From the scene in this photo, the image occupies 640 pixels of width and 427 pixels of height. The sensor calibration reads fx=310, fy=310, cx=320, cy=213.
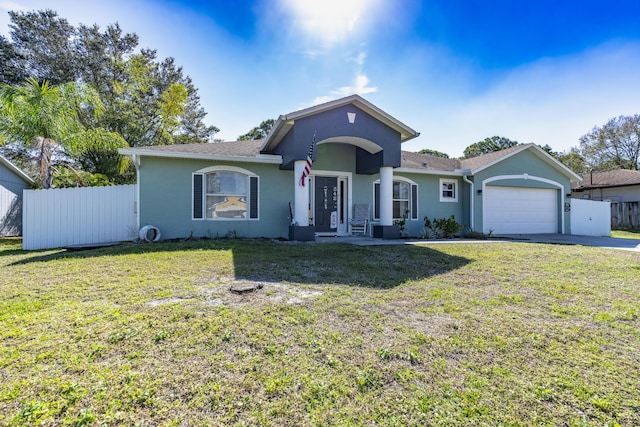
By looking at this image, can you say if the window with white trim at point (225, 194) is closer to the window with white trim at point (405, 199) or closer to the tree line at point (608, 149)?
the window with white trim at point (405, 199)

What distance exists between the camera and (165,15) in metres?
9.05

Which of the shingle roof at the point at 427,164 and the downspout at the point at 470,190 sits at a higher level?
the shingle roof at the point at 427,164

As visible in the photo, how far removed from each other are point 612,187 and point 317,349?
28.0 metres

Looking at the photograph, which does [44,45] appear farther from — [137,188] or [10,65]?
[137,188]

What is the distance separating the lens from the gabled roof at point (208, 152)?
888cm

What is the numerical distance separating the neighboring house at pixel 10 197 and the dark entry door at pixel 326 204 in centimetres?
1390

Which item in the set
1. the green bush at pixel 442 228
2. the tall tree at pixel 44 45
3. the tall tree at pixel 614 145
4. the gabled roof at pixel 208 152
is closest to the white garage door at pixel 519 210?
the green bush at pixel 442 228

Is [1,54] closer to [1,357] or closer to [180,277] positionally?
[180,277]

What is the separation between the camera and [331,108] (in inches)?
359

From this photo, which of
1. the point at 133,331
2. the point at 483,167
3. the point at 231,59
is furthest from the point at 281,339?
the point at 483,167

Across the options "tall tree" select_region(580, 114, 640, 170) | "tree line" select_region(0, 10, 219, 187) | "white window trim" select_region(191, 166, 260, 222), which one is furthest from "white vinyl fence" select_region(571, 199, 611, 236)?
"tall tree" select_region(580, 114, 640, 170)

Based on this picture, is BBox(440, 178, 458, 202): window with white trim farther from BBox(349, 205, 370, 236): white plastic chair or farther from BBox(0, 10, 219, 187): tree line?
BBox(0, 10, 219, 187): tree line

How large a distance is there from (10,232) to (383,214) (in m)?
16.6

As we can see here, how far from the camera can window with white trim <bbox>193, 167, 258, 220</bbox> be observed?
9.59 meters
